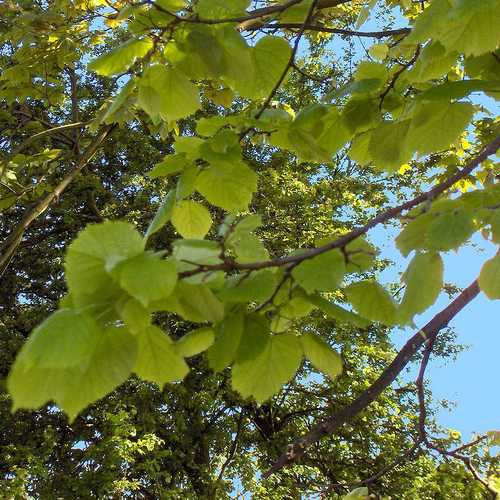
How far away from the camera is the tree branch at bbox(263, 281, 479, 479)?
3.65 ft

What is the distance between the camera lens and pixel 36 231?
737 cm

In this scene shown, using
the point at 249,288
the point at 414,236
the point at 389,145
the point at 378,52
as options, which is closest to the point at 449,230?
the point at 414,236

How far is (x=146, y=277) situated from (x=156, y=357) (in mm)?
191

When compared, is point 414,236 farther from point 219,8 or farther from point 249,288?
point 219,8

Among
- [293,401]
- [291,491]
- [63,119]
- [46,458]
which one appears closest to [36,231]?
[63,119]

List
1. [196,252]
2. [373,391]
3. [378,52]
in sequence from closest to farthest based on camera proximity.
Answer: [196,252], [373,391], [378,52]

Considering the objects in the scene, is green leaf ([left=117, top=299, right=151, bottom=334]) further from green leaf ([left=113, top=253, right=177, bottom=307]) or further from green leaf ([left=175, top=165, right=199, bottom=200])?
green leaf ([left=175, top=165, right=199, bottom=200])

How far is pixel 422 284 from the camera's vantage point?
75 centimetres

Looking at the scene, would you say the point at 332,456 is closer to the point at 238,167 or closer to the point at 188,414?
the point at 188,414

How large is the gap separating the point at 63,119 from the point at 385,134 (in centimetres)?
725

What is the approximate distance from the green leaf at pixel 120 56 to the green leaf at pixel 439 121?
0.50 meters

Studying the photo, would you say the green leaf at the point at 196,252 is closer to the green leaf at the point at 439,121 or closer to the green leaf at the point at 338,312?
the green leaf at the point at 338,312

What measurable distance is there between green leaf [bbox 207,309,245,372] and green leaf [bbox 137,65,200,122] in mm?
513

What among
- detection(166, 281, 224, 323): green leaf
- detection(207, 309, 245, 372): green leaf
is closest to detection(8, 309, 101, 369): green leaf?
detection(166, 281, 224, 323): green leaf
